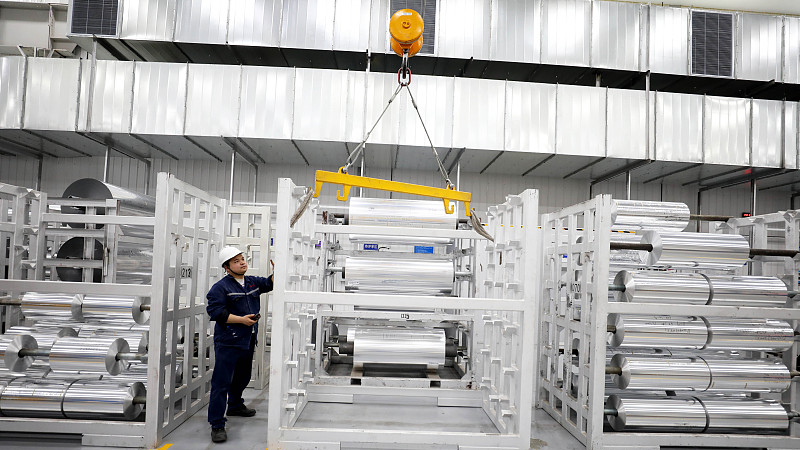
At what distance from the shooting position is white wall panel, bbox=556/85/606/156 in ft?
31.3

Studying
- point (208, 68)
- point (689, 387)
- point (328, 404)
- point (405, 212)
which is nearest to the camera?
point (689, 387)

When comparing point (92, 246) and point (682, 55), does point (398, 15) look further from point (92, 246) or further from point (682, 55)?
point (682, 55)

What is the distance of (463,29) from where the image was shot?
395 inches

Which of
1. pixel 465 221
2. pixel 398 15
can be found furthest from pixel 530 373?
pixel 398 15

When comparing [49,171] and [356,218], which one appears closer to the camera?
[356,218]

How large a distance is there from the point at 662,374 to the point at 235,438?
4580 mm

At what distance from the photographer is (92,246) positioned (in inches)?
214

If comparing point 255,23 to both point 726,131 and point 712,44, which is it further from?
point 726,131

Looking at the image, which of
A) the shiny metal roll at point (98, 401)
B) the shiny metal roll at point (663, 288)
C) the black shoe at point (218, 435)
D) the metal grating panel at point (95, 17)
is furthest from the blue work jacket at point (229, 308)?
the metal grating panel at point (95, 17)

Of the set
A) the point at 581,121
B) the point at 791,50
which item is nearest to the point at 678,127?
the point at 581,121

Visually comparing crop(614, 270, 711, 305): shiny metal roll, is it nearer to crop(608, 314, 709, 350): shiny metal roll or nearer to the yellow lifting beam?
crop(608, 314, 709, 350): shiny metal roll

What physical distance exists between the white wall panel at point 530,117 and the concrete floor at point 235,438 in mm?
5547

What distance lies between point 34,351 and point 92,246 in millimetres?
1345

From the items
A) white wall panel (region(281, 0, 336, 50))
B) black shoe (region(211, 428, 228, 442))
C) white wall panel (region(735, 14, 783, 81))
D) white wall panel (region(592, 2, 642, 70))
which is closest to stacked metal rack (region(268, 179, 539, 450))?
black shoe (region(211, 428, 228, 442))
